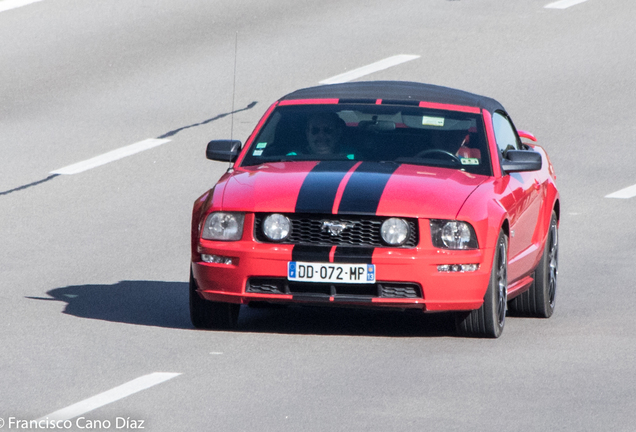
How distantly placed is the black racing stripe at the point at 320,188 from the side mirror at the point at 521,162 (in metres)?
1.10

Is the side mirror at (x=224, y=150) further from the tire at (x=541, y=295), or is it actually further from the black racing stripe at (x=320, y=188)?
the tire at (x=541, y=295)

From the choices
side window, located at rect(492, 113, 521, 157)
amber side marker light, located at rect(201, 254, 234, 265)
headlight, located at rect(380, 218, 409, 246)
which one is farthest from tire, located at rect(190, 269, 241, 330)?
side window, located at rect(492, 113, 521, 157)

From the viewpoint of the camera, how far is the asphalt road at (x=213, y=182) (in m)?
7.14

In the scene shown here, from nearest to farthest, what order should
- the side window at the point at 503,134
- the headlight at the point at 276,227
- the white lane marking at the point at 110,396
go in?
the white lane marking at the point at 110,396, the headlight at the point at 276,227, the side window at the point at 503,134

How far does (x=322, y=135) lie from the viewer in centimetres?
975

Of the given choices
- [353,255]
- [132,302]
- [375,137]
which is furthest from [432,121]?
[132,302]

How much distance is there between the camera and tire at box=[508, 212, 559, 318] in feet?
33.4

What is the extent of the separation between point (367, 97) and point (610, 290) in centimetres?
257

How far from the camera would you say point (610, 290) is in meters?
11.1

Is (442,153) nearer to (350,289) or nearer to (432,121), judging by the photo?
(432,121)

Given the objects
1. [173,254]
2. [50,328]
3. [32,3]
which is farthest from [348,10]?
[50,328]

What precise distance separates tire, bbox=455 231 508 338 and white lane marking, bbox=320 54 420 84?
10.8 meters

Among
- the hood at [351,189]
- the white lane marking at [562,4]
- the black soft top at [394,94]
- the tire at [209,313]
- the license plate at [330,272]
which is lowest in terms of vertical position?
the tire at [209,313]

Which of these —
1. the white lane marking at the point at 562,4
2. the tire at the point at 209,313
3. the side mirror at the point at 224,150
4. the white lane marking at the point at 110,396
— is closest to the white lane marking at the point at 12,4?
the white lane marking at the point at 562,4
